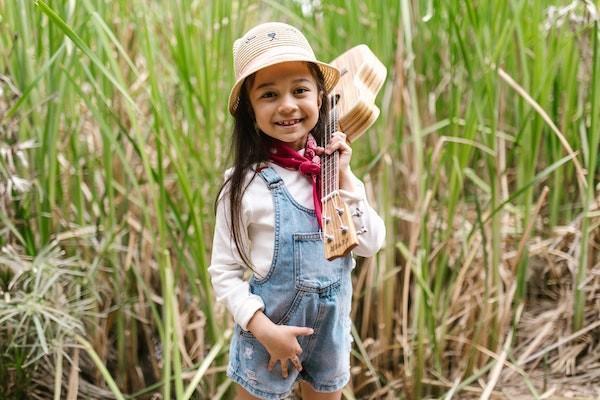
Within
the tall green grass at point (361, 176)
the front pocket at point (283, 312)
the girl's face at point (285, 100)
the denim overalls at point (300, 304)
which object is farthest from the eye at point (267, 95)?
the tall green grass at point (361, 176)

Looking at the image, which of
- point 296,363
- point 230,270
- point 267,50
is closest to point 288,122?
point 267,50

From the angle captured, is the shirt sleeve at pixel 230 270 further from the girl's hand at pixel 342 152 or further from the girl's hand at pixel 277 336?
the girl's hand at pixel 342 152

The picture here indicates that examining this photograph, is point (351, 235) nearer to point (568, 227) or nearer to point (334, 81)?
point (334, 81)

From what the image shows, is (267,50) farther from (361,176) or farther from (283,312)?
(361,176)

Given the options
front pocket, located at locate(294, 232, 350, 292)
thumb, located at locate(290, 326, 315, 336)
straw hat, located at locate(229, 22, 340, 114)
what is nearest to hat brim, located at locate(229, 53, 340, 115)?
straw hat, located at locate(229, 22, 340, 114)

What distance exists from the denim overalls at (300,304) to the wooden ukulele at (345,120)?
A: 0.06m

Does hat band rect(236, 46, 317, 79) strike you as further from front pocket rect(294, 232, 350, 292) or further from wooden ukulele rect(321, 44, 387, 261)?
front pocket rect(294, 232, 350, 292)

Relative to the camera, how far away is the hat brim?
3.65 feet

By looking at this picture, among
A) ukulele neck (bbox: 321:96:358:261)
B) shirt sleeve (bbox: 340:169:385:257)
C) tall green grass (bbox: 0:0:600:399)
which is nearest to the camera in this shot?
ukulele neck (bbox: 321:96:358:261)

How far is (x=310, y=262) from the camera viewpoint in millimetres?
1162

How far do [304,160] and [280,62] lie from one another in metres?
0.14

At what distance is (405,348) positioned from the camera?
1810 millimetres

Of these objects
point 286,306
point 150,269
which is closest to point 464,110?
→ point 150,269

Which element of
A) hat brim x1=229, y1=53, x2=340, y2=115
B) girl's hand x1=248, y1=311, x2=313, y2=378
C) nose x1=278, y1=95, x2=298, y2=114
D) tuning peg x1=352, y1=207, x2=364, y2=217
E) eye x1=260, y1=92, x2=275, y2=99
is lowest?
girl's hand x1=248, y1=311, x2=313, y2=378
